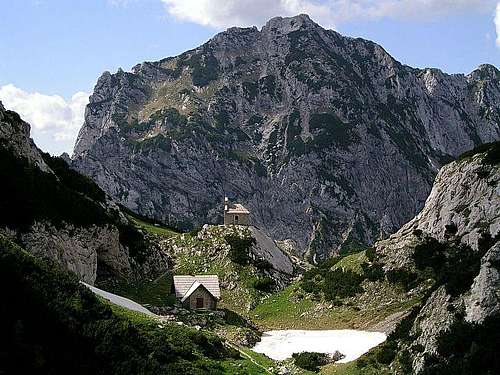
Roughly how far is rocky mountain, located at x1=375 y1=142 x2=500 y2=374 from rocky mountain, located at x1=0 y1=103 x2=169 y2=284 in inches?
1067

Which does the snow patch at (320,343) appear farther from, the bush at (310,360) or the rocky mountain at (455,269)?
the rocky mountain at (455,269)

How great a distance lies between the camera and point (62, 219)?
4912cm

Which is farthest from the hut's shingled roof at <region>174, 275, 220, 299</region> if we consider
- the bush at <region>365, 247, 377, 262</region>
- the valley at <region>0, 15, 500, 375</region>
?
the bush at <region>365, 247, 377, 262</region>

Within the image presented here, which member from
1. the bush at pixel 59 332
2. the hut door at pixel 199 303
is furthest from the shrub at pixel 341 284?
the bush at pixel 59 332

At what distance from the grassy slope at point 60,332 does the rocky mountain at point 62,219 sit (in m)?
19.4

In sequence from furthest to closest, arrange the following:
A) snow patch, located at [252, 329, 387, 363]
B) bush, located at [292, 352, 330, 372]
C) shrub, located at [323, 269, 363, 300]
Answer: shrub, located at [323, 269, 363, 300] → snow patch, located at [252, 329, 387, 363] → bush, located at [292, 352, 330, 372]

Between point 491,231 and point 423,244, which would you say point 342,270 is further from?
point 491,231

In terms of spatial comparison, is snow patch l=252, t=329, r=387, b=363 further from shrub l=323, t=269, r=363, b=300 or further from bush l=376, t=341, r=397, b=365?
shrub l=323, t=269, r=363, b=300

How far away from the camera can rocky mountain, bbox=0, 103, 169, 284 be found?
144 ft

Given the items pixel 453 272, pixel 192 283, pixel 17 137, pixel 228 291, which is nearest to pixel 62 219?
pixel 17 137

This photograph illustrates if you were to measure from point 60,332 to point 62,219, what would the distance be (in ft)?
104

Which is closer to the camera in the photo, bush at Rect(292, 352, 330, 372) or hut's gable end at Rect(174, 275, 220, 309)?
bush at Rect(292, 352, 330, 372)

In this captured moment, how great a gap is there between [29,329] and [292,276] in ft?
187

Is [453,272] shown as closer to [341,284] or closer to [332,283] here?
[341,284]
